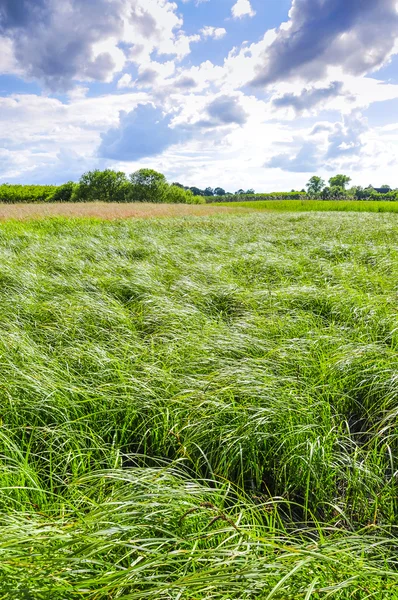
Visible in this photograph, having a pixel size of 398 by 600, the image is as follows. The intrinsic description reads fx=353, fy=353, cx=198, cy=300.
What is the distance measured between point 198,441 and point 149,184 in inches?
1744

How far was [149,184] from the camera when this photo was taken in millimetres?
43031

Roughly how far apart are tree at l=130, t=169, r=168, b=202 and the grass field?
40345mm

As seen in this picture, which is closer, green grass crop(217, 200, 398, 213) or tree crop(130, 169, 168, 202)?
green grass crop(217, 200, 398, 213)

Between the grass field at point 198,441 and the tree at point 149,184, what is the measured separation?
1588 inches

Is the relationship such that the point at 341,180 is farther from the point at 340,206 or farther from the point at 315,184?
the point at 340,206

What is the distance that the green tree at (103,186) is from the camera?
134ft

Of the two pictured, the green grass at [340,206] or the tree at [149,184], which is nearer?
the green grass at [340,206]

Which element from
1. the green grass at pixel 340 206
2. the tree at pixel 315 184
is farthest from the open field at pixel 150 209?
the tree at pixel 315 184

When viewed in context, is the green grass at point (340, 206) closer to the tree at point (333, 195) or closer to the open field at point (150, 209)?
the open field at point (150, 209)

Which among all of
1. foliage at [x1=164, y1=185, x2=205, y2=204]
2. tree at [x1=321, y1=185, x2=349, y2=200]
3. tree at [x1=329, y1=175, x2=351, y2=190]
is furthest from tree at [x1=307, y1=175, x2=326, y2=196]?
foliage at [x1=164, y1=185, x2=205, y2=204]

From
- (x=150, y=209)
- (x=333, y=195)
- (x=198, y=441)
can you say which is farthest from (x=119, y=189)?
(x=198, y=441)

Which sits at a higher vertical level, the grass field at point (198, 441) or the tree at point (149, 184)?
the tree at point (149, 184)

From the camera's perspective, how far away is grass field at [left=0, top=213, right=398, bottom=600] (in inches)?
38.0

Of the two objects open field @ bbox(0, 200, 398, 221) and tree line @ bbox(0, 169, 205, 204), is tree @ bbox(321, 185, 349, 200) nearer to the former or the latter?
open field @ bbox(0, 200, 398, 221)
